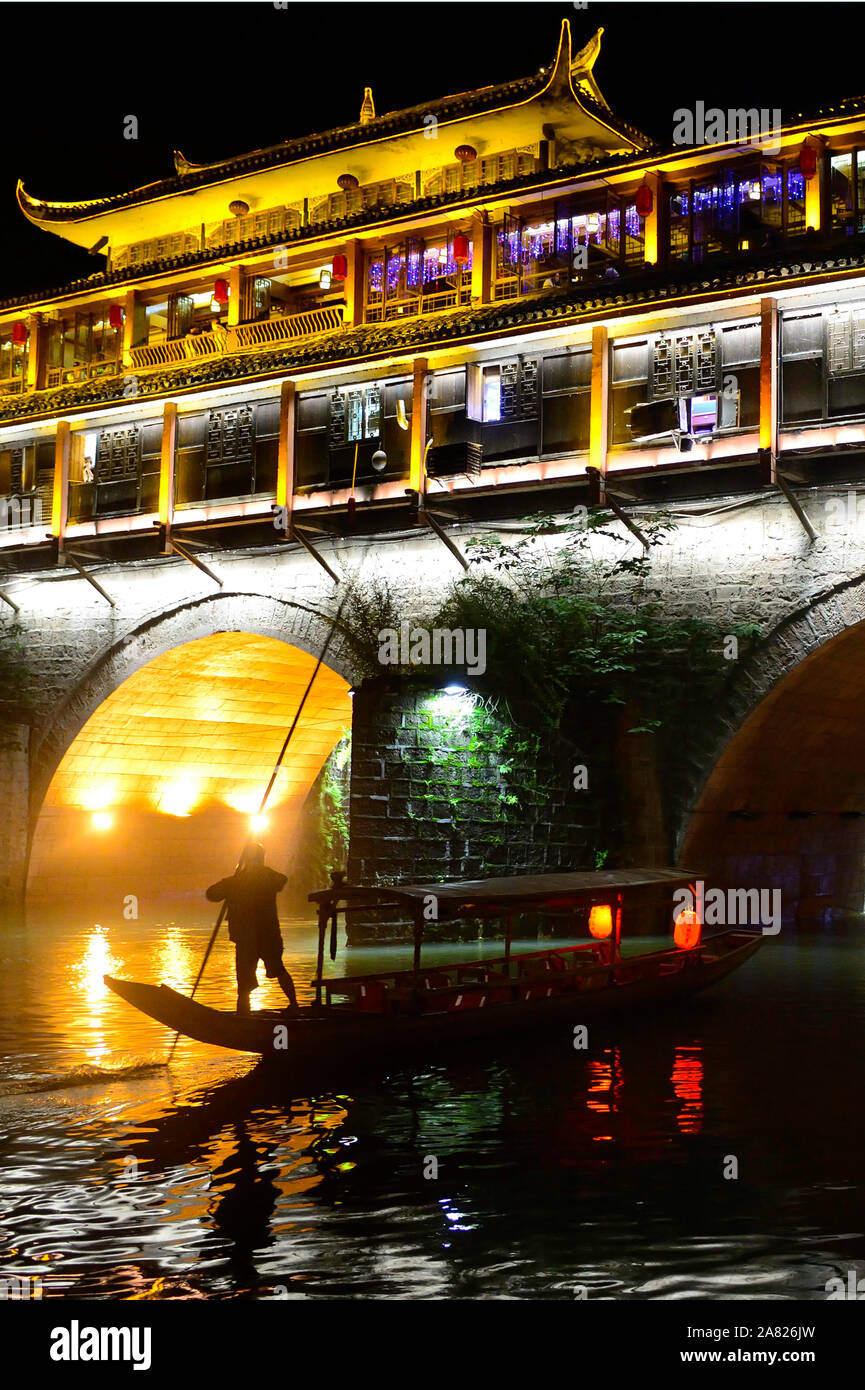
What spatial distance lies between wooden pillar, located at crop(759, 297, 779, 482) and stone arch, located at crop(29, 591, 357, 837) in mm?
7155

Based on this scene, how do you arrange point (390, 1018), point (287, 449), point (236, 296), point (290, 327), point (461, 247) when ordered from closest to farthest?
point (390, 1018), point (287, 449), point (461, 247), point (290, 327), point (236, 296)

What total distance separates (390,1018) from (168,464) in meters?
15.0

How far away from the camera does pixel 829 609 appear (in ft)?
56.7

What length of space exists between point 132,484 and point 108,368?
3832 millimetres

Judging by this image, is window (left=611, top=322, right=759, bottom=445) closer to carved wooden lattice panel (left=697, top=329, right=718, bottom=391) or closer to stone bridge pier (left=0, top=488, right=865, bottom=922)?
carved wooden lattice panel (left=697, top=329, right=718, bottom=391)

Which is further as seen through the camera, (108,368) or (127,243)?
(127,243)

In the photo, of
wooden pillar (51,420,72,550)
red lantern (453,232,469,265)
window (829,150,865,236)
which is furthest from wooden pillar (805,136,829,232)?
wooden pillar (51,420,72,550)

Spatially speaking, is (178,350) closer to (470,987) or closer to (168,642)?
(168,642)

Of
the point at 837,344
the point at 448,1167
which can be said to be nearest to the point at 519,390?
the point at 837,344

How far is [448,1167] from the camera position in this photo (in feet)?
25.4

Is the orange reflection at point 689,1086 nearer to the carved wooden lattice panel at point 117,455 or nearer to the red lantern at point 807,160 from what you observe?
the red lantern at point 807,160

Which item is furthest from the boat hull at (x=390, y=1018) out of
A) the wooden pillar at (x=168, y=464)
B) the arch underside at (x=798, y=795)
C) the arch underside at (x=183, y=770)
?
the wooden pillar at (x=168, y=464)

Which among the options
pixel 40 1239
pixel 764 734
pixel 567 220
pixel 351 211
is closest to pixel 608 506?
pixel 764 734

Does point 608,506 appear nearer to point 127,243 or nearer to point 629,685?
point 629,685
